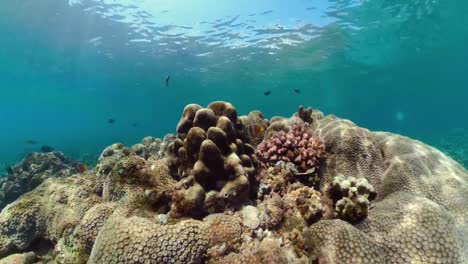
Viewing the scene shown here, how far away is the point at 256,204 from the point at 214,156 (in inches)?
34.8

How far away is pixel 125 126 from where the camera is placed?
170 meters

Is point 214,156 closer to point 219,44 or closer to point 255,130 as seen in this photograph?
point 255,130

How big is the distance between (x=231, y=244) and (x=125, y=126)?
178527 millimetres

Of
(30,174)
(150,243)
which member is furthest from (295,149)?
(30,174)

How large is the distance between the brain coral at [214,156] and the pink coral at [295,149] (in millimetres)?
268

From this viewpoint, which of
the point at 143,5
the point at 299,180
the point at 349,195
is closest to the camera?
the point at 349,195

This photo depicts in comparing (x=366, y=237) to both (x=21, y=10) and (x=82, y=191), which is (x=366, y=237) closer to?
(x=82, y=191)

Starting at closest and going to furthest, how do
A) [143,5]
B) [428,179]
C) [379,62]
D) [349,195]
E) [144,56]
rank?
[349,195]
[428,179]
[143,5]
[144,56]
[379,62]

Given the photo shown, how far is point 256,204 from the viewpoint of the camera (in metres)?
3.99

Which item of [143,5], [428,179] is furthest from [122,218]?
[143,5]

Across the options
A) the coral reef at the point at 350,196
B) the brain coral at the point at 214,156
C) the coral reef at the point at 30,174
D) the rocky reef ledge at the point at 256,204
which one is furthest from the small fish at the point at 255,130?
the coral reef at the point at 30,174

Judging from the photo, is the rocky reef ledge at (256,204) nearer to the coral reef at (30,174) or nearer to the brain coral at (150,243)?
the brain coral at (150,243)

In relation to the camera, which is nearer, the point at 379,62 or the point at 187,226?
the point at 187,226

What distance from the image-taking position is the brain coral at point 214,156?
380 cm
